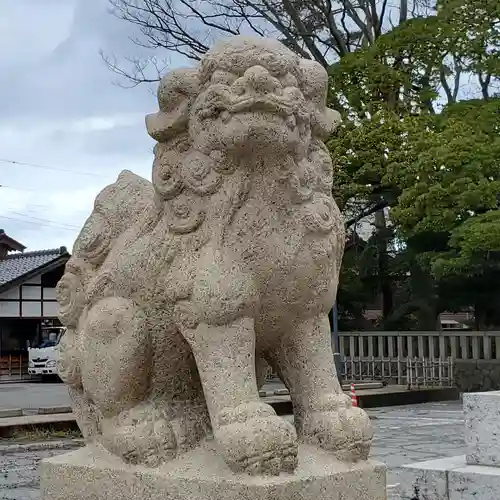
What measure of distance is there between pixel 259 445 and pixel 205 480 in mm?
189

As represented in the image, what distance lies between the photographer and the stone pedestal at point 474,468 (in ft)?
13.3

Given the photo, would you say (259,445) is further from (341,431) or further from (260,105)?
(260,105)

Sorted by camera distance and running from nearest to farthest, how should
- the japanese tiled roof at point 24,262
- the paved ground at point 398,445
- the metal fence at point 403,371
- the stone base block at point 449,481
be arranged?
the stone base block at point 449,481 < the paved ground at point 398,445 < the metal fence at point 403,371 < the japanese tiled roof at point 24,262

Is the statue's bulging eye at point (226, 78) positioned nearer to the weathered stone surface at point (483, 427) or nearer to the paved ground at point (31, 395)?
the weathered stone surface at point (483, 427)

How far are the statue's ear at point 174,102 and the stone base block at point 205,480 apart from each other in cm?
94

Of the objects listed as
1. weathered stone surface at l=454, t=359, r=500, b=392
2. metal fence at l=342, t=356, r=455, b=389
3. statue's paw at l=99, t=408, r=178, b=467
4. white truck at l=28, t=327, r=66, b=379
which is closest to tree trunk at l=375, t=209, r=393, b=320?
metal fence at l=342, t=356, r=455, b=389

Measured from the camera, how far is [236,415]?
7.48 ft

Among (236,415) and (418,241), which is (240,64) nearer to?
(236,415)

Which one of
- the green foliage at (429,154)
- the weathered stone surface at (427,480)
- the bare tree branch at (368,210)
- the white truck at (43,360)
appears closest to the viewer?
the weathered stone surface at (427,480)

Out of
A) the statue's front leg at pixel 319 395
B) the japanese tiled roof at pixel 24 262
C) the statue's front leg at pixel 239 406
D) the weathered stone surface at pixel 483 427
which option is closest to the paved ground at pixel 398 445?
the weathered stone surface at pixel 483 427

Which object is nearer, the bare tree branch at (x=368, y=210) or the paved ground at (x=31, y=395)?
the paved ground at (x=31, y=395)

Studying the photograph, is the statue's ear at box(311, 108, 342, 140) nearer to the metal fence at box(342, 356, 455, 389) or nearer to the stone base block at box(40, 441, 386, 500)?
the stone base block at box(40, 441, 386, 500)

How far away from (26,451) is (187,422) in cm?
563

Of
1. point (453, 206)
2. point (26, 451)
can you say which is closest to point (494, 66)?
point (453, 206)
